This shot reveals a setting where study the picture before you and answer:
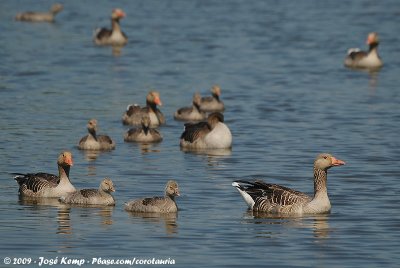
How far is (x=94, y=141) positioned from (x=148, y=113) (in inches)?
173

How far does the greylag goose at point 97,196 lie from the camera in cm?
2500

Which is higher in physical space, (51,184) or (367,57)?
(367,57)

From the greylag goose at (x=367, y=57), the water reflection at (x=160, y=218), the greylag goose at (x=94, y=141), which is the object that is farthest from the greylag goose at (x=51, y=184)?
the greylag goose at (x=367, y=57)

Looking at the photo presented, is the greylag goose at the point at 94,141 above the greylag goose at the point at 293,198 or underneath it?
above

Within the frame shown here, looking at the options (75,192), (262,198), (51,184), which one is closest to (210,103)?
(51,184)

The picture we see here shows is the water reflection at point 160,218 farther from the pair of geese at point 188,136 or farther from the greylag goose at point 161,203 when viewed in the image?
the pair of geese at point 188,136

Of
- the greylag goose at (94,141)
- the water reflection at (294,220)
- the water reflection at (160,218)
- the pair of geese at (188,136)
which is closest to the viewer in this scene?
the water reflection at (160,218)

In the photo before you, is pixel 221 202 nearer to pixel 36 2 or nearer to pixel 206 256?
pixel 206 256

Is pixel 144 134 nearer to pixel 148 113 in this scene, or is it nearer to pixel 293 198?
pixel 148 113

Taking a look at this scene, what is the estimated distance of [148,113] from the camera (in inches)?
1421

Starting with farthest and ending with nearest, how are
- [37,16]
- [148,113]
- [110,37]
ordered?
[37,16] → [110,37] → [148,113]

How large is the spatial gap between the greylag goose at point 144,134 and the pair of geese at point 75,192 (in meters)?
6.81

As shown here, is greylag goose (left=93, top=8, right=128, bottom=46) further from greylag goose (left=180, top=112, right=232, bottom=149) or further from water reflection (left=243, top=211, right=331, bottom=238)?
water reflection (left=243, top=211, right=331, bottom=238)

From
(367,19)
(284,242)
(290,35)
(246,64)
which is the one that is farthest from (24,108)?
(367,19)
